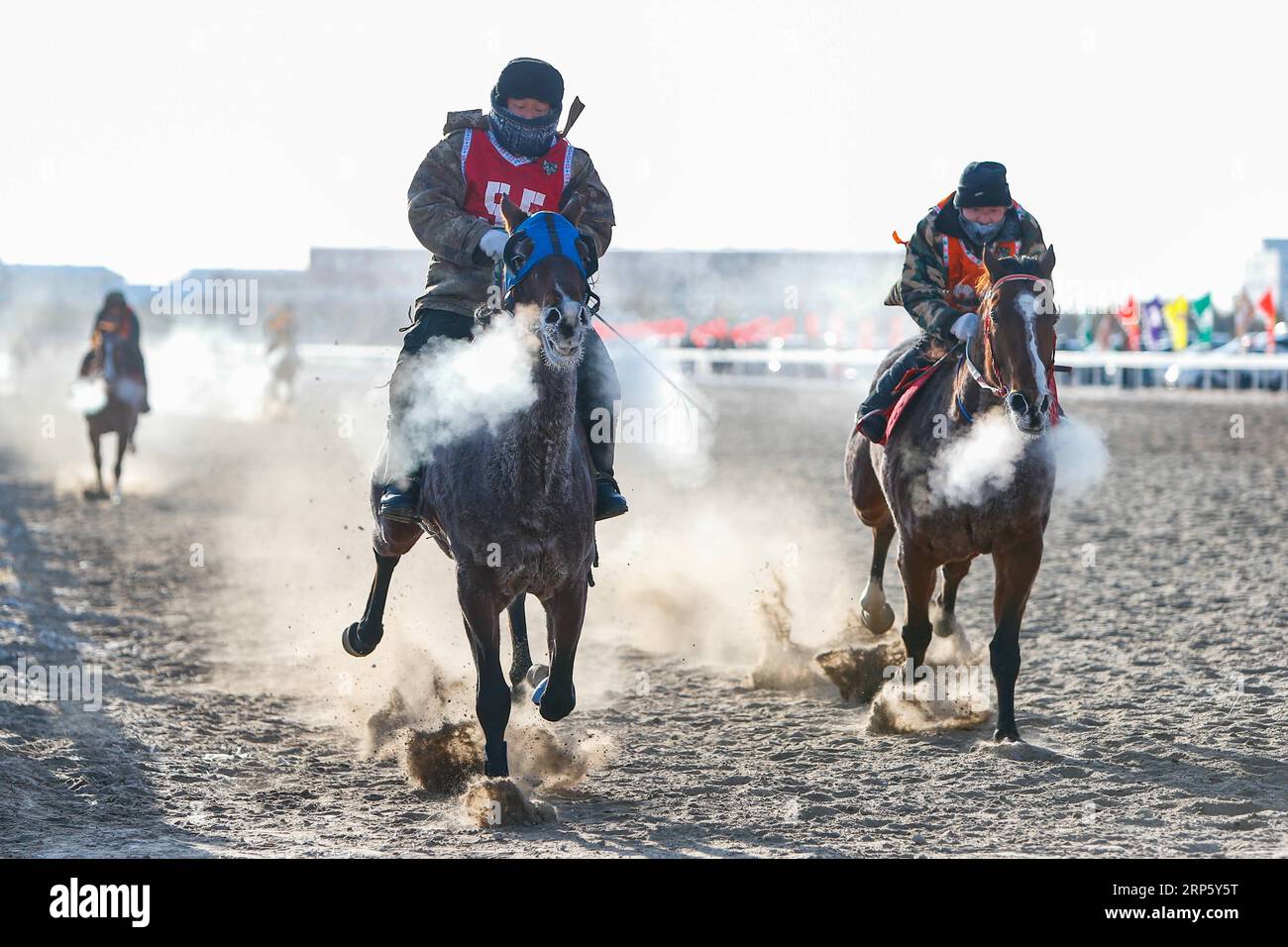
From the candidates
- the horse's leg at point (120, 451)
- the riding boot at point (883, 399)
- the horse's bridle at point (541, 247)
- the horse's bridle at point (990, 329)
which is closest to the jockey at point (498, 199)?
the horse's bridle at point (541, 247)

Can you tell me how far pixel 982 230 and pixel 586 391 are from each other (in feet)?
7.84

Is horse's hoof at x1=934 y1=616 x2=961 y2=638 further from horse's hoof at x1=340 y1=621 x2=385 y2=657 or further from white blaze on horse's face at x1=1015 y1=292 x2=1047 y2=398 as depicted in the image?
horse's hoof at x1=340 y1=621 x2=385 y2=657

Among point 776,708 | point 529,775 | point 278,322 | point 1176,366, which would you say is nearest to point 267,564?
point 776,708

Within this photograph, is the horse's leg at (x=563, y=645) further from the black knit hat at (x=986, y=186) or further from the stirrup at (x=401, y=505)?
the black knit hat at (x=986, y=186)

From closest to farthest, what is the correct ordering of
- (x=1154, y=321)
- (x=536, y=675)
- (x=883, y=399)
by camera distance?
(x=536, y=675) → (x=883, y=399) → (x=1154, y=321)

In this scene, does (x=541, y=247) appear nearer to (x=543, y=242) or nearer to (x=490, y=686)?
(x=543, y=242)

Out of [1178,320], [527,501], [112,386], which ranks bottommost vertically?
[527,501]

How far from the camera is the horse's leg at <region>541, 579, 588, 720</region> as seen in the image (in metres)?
6.92

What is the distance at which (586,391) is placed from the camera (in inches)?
285

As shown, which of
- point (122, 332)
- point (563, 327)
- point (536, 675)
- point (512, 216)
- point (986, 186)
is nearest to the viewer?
point (563, 327)

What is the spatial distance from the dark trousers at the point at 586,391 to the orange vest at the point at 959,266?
2030mm

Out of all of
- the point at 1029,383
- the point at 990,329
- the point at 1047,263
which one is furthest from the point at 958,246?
the point at 1029,383

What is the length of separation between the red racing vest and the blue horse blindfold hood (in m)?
0.98

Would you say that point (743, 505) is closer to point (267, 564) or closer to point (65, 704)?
point (267, 564)
